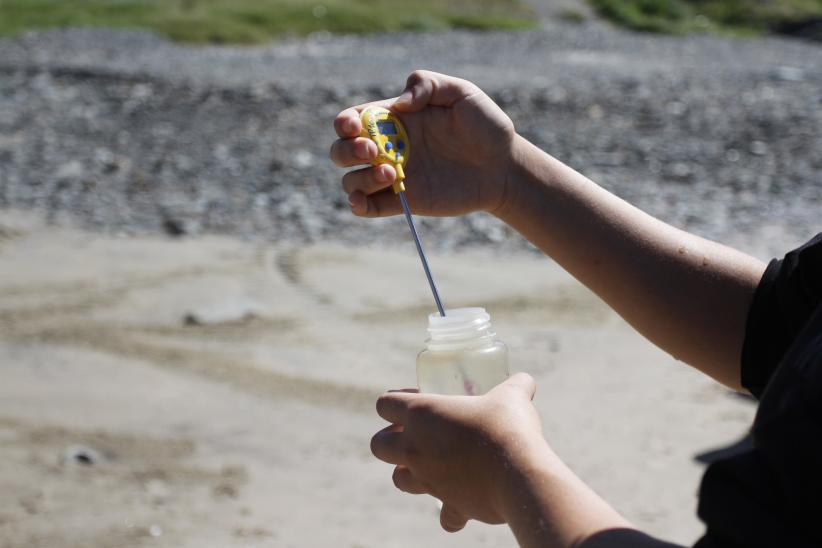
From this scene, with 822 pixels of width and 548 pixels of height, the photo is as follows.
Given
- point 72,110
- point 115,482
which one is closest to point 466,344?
point 115,482

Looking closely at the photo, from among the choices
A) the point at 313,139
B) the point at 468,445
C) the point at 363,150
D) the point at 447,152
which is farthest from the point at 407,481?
the point at 313,139

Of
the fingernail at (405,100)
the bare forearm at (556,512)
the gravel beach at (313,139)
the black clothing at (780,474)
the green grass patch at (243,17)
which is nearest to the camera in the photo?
the black clothing at (780,474)

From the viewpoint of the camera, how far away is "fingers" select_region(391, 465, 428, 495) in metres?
1.37

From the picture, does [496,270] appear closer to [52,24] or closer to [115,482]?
[115,482]

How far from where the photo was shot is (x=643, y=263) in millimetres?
1641

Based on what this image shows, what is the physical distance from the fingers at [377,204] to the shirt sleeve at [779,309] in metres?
0.59

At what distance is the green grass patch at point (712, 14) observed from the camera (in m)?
18.5

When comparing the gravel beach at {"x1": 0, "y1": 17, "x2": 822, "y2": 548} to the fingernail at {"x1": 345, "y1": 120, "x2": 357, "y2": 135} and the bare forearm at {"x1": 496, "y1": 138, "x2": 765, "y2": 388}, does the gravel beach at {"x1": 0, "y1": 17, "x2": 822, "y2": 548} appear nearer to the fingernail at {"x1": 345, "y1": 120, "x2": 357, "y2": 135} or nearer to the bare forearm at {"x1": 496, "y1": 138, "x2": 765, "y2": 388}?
the bare forearm at {"x1": 496, "y1": 138, "x2": 765, "y2": 388}

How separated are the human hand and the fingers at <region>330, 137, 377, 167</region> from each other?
1.38 feet

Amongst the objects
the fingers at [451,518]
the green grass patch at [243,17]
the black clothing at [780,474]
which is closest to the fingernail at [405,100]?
the fingers at [451,518]

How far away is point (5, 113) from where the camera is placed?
834 cm

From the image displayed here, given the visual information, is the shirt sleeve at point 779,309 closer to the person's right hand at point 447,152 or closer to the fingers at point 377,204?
the person's right hand at point 447,152

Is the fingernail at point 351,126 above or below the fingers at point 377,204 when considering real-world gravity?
above

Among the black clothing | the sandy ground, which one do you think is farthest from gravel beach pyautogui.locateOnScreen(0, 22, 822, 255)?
the black clothing
